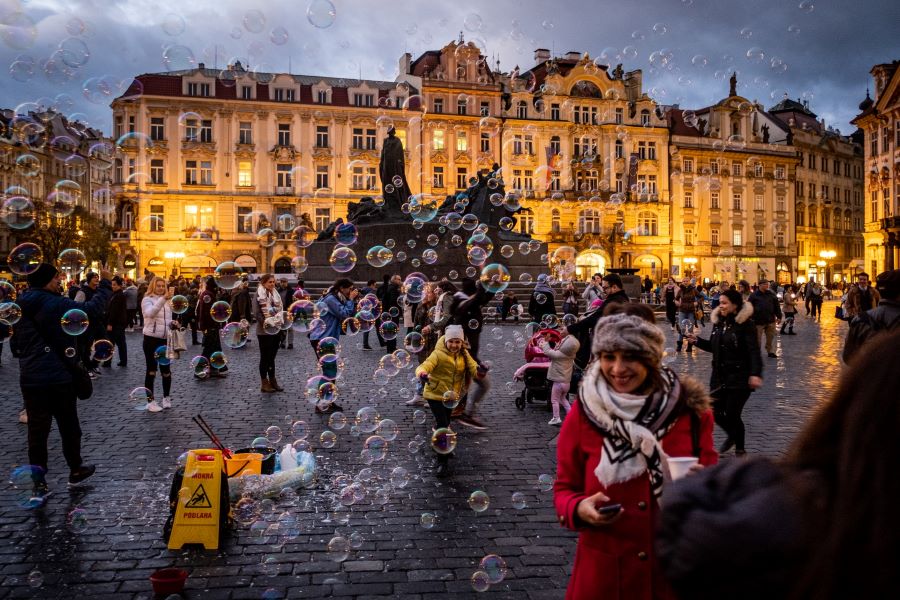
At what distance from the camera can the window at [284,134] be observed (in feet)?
160

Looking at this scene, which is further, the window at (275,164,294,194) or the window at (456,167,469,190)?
the window at (456,167,469,190)

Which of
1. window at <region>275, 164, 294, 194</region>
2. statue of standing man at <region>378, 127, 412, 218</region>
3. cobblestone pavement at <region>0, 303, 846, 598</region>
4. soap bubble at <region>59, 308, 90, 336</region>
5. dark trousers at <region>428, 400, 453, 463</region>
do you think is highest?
window at <region>275, 164, 294, 194</region>

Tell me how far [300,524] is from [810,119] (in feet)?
242

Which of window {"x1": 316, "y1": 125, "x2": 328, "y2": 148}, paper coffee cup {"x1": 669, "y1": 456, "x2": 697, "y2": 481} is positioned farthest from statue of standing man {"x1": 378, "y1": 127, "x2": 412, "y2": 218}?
window {"x1": 316, "y1": 125, "x2": 328, "y2": 148}

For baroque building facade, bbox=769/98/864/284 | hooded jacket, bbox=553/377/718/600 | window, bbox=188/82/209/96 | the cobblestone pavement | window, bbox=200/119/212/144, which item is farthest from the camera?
baroque building facade, bbox=769/98/864/284

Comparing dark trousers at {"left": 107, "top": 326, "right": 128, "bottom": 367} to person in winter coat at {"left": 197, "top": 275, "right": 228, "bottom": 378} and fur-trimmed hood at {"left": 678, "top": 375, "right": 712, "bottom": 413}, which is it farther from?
fur-trimmed hood at {"left": 678, "top": 375, "right": 712, "bottom": 413}

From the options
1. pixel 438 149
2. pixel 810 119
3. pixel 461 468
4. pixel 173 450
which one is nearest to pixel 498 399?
pixel 461 468

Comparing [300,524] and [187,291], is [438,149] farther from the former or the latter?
[300,524]

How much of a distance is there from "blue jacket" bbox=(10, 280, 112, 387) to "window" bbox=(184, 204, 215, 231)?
43.1m

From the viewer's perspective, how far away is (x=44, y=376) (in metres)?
5.61

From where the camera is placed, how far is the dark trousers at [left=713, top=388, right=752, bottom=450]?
20.3 feet

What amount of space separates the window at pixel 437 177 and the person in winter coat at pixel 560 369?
143 ft

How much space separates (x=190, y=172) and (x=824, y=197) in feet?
172

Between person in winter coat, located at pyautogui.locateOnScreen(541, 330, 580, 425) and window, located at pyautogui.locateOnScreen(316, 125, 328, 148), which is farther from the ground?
window, located at pyautogui.locateOnScreen(316, 125, 328, 148)
